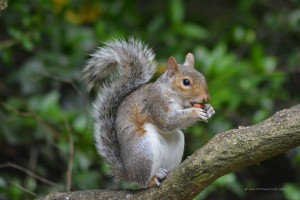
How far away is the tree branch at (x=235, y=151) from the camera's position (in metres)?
2.13

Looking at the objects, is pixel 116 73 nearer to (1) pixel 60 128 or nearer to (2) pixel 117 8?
(1) pixel 60 128

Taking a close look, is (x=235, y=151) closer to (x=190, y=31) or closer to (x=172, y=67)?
(x=172, y=67)

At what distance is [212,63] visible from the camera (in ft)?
13.1

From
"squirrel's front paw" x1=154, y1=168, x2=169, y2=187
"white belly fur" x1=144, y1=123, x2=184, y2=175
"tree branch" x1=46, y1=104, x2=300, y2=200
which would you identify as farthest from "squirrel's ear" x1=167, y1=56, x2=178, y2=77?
"tree branch" x1=46, y1=104, x2=300, y2=200

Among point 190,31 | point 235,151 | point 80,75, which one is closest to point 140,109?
point 235,151

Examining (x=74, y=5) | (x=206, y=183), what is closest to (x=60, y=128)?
(x=74, y=5)

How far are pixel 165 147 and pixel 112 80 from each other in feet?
1.35

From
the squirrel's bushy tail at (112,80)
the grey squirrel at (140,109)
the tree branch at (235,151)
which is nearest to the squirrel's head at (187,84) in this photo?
the grey squirrel at (140,109)

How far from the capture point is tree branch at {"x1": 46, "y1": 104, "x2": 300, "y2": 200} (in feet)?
6.98

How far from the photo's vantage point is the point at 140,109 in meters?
2.80

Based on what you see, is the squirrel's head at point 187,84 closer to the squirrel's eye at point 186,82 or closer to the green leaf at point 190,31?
the squirrel's eye at point 186,82

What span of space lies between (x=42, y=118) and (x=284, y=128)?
2011 mm

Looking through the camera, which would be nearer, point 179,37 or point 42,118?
point 42,118

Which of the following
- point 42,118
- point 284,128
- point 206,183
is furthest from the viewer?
point 42,118
